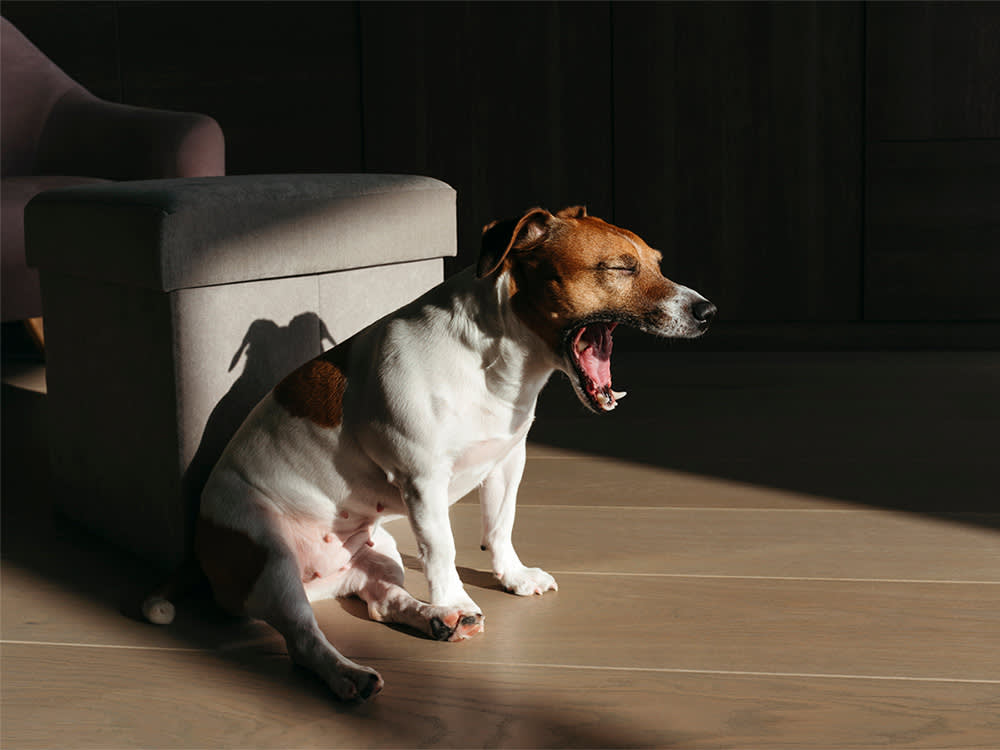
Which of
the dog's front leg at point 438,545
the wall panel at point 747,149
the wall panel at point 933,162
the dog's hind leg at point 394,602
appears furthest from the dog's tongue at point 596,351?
the wall panel at point 933,162

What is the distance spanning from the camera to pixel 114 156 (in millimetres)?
2602

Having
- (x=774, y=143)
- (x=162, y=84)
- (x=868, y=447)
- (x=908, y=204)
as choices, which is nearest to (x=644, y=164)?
(x=774, y=143)

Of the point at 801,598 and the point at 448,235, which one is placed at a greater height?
the point at 448,235

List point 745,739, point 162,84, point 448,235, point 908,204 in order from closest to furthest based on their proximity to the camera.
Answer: point 745,739 → point 448,235 → point 908,204 → point 162,84

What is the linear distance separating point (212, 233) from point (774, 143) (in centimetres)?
196

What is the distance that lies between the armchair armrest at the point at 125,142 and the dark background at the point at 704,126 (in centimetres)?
62

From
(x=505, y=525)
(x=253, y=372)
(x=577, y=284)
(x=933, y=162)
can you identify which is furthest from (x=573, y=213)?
(x=933, y=162)

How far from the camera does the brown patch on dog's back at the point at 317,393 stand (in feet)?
4.25

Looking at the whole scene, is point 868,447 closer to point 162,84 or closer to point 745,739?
point 745,739

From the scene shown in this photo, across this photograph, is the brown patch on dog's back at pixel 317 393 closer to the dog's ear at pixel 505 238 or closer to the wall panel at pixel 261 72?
the dog's ear at pixel 505 238

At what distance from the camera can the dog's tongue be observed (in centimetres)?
126

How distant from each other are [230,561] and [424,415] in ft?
0.94

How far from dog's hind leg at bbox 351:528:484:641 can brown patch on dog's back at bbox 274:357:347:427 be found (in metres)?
0.19

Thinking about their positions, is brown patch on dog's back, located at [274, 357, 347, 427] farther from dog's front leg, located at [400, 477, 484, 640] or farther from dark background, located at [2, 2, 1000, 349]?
dark background, located at [2, 2, 1000, 349]
